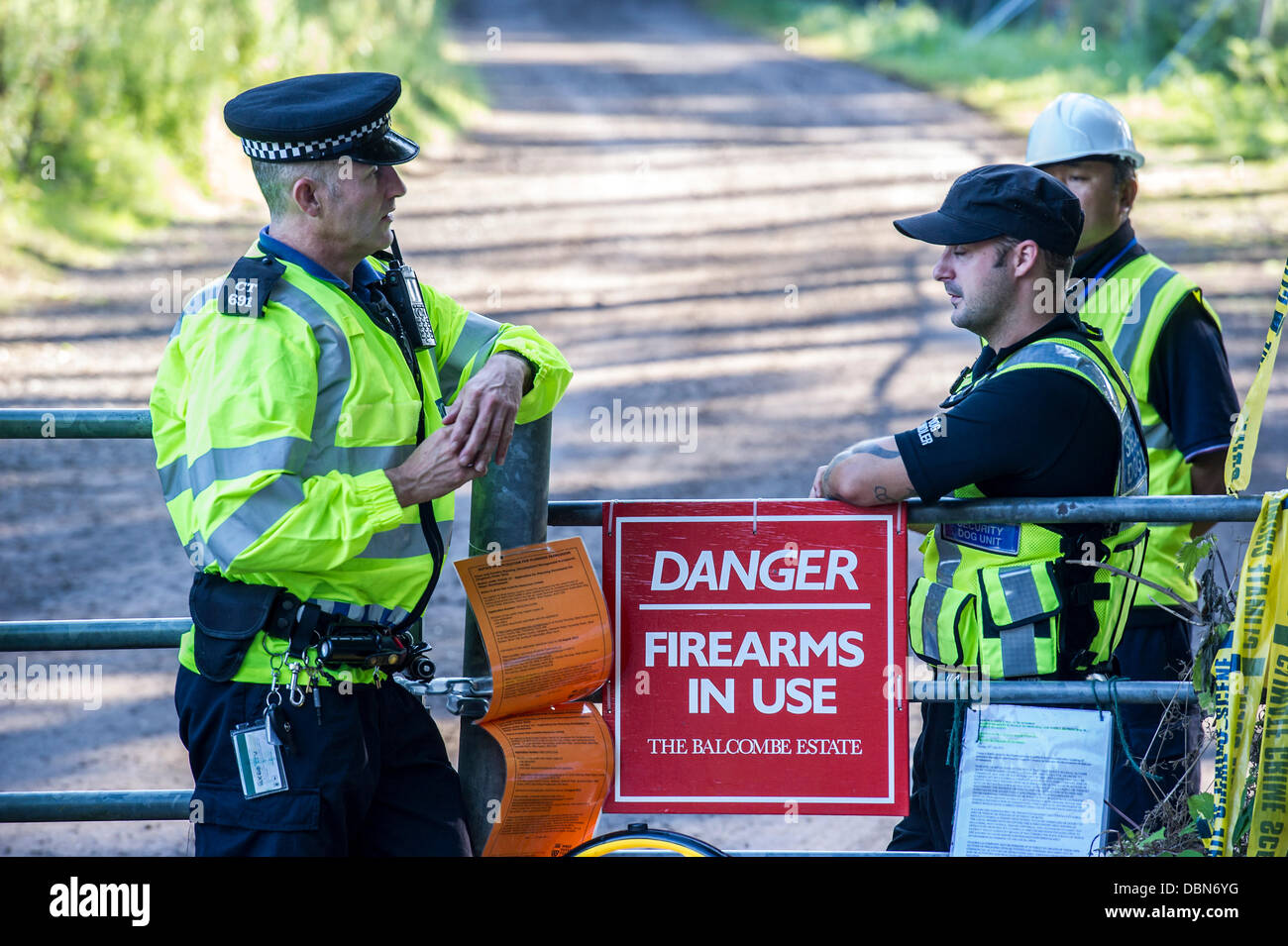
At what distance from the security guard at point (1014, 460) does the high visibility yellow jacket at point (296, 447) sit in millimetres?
994

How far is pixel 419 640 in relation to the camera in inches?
122

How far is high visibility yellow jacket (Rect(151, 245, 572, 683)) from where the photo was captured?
260 centimetres

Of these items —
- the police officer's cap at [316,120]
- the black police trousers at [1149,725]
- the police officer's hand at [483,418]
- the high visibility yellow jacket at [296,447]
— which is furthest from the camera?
the black police trousers at [1149,725]

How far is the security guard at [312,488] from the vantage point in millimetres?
2619

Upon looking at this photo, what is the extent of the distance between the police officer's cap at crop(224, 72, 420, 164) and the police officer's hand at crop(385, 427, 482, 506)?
0.68m

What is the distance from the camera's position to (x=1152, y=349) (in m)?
3.97

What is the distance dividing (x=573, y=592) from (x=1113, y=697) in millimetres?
1268

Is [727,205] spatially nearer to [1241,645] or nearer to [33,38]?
[33,38]

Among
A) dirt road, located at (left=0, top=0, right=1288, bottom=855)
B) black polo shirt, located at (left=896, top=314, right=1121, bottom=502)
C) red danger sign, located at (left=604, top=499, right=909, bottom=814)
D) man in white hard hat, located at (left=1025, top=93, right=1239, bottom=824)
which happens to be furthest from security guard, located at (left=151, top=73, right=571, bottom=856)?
dirt road, located at (left=0, top=0, right=1288, bottom=855)

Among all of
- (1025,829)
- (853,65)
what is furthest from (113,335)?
(853,65)

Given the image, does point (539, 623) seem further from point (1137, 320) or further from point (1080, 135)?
point (1080, 135)

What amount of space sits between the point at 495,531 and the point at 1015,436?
1.21 metres

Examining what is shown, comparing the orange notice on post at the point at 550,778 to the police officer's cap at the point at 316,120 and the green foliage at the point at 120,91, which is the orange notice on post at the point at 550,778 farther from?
the green foliage at the point at 120,91

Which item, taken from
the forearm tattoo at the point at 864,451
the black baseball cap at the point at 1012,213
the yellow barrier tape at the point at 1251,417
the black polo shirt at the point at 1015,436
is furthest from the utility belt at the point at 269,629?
the yellow barrier tape at the point at 1251,417
